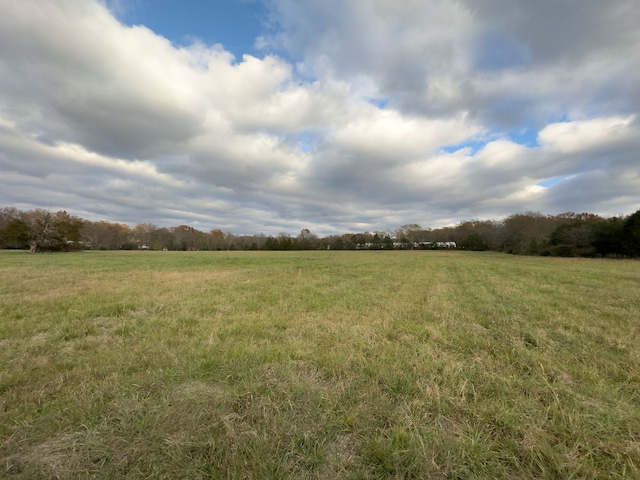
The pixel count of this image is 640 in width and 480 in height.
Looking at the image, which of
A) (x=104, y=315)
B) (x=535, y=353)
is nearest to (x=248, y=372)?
(x=535, y=353)

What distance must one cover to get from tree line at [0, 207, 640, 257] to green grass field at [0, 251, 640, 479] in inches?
2315

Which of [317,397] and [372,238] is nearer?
[317,397]

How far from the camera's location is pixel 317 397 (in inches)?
145

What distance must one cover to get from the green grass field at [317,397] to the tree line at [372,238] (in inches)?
2315

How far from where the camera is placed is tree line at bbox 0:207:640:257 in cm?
4853

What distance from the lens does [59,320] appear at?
7.45 meters

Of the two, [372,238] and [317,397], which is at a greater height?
[372,238]

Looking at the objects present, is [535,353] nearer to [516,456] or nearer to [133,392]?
[516,456]

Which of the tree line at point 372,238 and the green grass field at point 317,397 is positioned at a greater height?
the tree line at point 372,238

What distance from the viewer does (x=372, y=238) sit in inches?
4665

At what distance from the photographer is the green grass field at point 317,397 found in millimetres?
2615

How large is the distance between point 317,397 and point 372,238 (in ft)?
384

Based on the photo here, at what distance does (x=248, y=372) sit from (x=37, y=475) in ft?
7.92

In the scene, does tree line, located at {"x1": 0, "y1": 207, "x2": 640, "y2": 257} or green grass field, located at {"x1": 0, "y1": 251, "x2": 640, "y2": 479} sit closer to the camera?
green grass field, located at {"x1": 0, "y1": 251, "x2": 640, "y2": 479}
